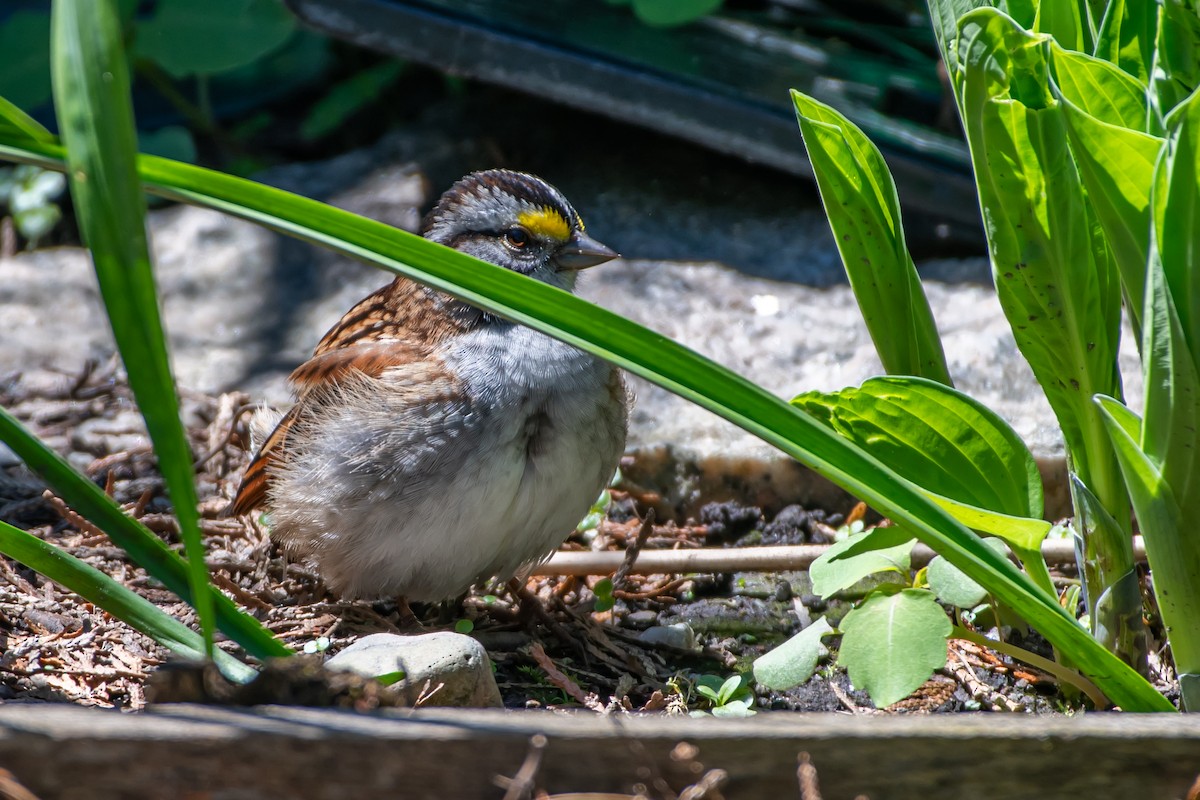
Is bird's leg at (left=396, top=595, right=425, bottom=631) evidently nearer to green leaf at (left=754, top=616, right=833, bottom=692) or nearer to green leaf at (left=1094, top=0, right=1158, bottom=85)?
green leaf at (left=754, top=616, right=833, bottom=692)

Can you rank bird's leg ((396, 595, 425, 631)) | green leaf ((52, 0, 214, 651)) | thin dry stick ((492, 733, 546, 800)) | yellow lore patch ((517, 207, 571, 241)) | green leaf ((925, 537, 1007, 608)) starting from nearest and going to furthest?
green leaf ((52, 0, 214, 651)), thin dry stick ((492, 733, 546, 800)), green leaf ((925, 537, 1007, 608)), bird's leg ((396, 595, 425, 631)), yellow lore patch ((517, 207, 571, 241))

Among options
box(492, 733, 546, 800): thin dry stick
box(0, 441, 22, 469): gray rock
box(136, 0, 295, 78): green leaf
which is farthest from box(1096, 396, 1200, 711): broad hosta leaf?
box(136, 0, 295, 78): green leaf

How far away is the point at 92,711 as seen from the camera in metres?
1.55

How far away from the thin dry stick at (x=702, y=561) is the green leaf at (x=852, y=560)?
25.3 inches

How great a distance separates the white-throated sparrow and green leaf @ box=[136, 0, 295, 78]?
8.67 ft

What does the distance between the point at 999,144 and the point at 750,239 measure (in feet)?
9.85

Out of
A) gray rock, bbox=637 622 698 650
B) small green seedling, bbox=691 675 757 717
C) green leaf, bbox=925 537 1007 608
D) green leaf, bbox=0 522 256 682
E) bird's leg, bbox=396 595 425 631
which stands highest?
green leaf, bbox=0 522 256 682

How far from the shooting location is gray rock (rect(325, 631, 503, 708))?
2143 mm

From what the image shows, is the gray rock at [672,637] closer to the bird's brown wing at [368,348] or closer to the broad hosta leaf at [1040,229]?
the bird's brown wing at [368,348]

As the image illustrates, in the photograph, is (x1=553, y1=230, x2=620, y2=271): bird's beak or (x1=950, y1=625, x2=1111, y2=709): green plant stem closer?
(x1=950, y1=625, x2=1111, y2=709): green plant stem

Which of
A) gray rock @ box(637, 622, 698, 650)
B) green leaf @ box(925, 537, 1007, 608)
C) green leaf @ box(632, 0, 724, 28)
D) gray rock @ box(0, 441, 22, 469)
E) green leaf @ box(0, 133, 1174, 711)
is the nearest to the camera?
green leaf @ box(0, 133, 1174, 711)

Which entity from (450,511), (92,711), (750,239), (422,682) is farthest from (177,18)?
(92,711)

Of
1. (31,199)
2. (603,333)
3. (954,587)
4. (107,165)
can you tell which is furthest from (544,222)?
(31,199)

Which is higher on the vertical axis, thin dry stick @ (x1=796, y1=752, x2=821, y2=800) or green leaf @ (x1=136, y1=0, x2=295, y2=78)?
green leaf @ (x1=136, y1=0, x2=295, y2=78)
